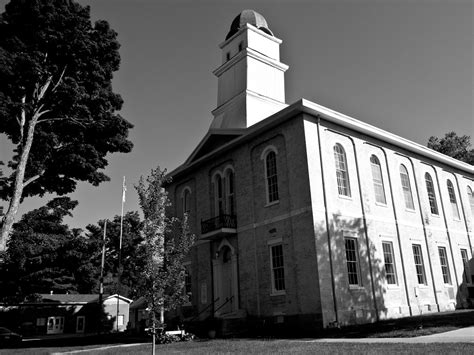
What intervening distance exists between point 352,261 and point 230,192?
7494 mm

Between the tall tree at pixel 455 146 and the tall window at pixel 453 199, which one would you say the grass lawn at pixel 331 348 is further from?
the tall tree at pixel 455 146

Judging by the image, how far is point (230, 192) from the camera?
23.0 metres

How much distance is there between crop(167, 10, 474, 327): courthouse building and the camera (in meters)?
17.9

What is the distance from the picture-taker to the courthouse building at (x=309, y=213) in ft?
58.8

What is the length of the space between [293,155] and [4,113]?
13475 millimetres

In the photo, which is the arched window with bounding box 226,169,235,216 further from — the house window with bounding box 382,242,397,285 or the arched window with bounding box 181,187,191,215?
the house window with bounding box 382,242,397,285

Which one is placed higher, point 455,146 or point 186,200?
point 455,146

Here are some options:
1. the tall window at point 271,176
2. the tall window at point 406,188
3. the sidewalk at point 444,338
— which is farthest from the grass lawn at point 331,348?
the tall window at point 406,188

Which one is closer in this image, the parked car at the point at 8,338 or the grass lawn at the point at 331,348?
the grass lawn at the point at 331,348

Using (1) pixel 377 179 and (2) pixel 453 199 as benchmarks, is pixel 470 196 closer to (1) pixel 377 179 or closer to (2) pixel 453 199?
(2) pixel 453 199

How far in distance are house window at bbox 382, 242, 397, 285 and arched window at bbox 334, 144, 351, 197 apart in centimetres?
343

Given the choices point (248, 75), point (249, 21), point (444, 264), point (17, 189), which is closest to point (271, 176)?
point (248, 75)

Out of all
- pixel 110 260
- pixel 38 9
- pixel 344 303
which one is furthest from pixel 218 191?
pixel 110 260

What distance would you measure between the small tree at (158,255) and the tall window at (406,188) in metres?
15.6
